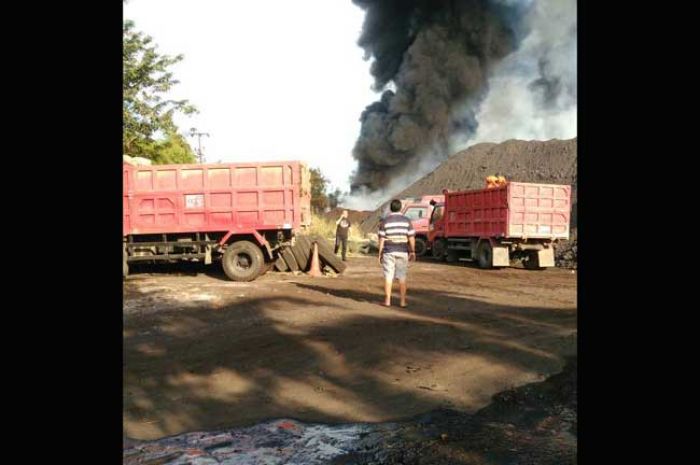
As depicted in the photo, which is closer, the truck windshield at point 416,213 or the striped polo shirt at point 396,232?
the striped polo shirt at point 396,232

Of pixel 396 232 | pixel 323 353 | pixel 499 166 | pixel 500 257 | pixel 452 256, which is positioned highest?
pixel 499 166

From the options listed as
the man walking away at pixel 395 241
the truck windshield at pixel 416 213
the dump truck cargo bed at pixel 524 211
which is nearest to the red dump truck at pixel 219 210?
the man walking away at pixel 395 241

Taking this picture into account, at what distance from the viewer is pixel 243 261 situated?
12.8 meters

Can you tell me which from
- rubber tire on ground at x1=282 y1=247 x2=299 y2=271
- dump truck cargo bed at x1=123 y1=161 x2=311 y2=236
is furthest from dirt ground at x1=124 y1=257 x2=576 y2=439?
rubber tire on ground at x1=282 y1=247 x2=299 y2=271

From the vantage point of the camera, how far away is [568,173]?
1400 inches

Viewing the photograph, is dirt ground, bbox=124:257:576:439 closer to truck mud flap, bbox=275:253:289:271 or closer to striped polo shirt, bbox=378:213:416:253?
striped polo shirt, bbox=378:213:416:253

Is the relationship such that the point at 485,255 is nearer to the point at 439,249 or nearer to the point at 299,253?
the point at 439,249

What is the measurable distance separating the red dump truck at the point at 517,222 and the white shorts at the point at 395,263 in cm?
777

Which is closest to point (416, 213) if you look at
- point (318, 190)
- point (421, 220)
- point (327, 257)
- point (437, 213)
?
point (421, 220)

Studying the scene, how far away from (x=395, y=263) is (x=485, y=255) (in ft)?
29.1

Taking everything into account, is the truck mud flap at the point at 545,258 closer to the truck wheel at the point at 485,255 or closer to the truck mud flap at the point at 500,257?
the truck mud flap at the point at 500,257

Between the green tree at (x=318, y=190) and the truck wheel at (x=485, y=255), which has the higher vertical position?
the green tree at (x=318, y=190)

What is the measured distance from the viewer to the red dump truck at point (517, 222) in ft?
51.1
